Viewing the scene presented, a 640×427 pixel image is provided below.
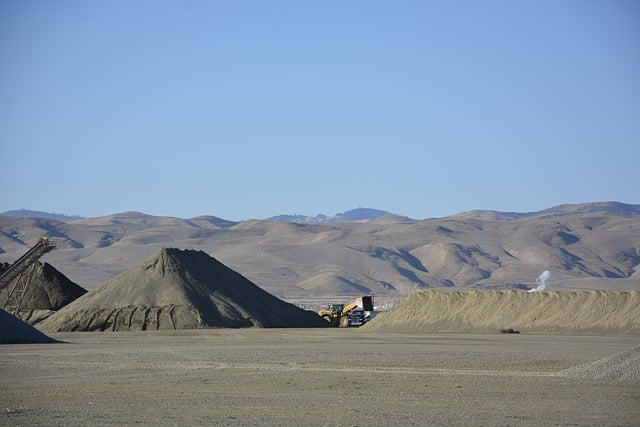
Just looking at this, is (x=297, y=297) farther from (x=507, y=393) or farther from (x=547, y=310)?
(x=507, y=393)

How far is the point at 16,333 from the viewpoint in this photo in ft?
162

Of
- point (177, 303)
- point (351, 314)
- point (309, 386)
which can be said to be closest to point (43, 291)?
point (177, 303)

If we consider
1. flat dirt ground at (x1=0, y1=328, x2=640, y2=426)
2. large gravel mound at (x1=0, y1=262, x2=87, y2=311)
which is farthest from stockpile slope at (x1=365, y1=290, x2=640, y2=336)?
large gravel mound at (x1=0, y1=262, x2=87, y2=311)

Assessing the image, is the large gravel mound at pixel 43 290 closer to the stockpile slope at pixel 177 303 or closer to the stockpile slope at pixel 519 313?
the stockpile slope at pixel 177 303

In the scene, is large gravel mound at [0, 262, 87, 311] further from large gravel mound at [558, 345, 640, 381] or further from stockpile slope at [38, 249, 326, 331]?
large gravel mound at [558, 345, 640, 381]

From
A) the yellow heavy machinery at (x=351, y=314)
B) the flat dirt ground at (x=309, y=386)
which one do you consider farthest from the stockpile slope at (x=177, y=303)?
the flat dirt ground at (x=309, y=386)

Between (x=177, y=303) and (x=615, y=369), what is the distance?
1755 inches

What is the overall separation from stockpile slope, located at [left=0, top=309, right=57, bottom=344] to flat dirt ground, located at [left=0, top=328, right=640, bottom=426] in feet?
6.83

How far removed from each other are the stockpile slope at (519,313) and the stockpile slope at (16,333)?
82.6 ft

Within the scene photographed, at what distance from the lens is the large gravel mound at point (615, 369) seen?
29031 millimetres

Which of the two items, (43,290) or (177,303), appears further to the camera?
(43,290)

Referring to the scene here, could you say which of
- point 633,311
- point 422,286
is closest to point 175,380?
point 633,311

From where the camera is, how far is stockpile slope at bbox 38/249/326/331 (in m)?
68.0

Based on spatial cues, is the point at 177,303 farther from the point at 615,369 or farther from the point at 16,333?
the point at 615,369
